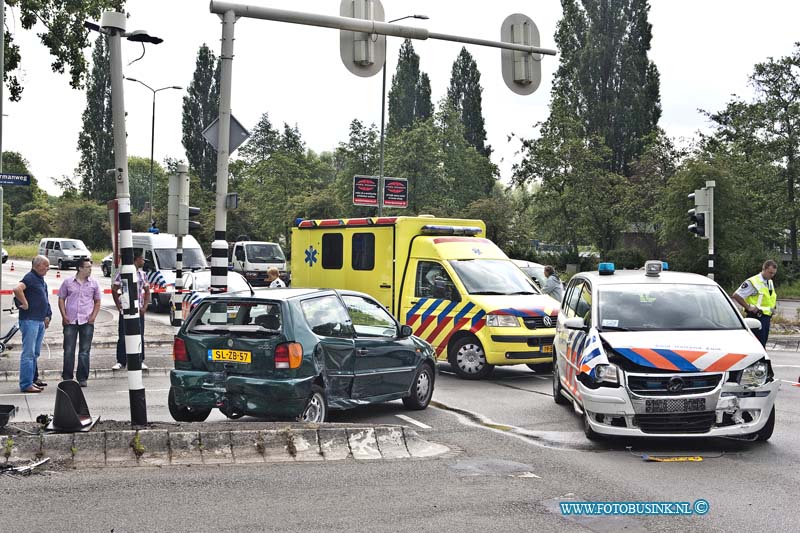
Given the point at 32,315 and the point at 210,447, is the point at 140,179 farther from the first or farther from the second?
the point at 210,447

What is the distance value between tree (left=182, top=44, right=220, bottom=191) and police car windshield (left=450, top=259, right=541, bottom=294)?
60041 mm

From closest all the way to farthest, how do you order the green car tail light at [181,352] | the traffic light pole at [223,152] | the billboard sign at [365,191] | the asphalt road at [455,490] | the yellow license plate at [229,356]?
the asphalt road at [455,490]
the yellow license plate at [229,356]
the green car tail light at [181,352]
the traffic light pole at [223,152]
the billboard sign at [365,191]

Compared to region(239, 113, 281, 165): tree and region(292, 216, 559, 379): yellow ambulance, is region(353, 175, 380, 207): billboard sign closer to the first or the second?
region(292, 216, 559, 379): yellow ambulance

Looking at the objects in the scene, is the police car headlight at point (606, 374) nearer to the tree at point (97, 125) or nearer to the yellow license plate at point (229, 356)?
the yellow license plate at point (229, 356)

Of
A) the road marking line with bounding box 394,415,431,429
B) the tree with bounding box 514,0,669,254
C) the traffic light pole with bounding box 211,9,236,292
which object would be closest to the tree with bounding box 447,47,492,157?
the tree with bounding box 514,0,669,254

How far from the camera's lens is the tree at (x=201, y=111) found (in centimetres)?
7319

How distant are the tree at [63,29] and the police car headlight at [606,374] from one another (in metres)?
15.5

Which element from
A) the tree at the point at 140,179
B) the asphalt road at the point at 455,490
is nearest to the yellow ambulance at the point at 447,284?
the asphalt road at the point at 455,490

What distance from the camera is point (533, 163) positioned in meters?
50.3

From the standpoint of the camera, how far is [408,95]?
70.2 meters

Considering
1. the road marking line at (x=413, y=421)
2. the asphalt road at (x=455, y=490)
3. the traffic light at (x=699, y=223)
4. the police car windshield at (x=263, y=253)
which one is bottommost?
the road marking line at (x=413, y=421)

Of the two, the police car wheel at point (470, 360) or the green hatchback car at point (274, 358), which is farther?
the police car wheel at point (470, 360)

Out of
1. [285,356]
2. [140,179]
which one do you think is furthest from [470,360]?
[140,179]

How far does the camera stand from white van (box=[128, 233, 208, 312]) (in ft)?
86.2
